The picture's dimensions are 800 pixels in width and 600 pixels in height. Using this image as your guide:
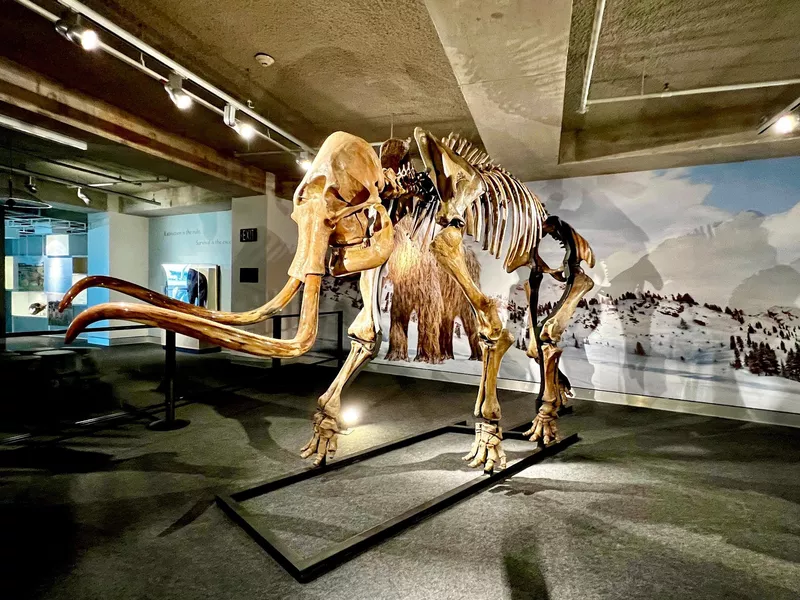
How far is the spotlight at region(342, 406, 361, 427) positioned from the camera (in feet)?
15.1

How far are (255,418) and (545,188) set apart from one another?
16.6 ft

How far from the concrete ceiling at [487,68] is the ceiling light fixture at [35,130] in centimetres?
62

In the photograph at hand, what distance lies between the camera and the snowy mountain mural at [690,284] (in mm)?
4984

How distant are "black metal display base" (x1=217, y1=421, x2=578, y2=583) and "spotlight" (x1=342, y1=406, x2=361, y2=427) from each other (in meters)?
0.99

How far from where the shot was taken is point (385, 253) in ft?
8.56

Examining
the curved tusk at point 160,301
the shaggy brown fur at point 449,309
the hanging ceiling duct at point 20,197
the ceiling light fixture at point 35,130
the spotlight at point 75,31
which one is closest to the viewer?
the curved tusk at point 160,301

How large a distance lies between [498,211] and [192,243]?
844 centimetres

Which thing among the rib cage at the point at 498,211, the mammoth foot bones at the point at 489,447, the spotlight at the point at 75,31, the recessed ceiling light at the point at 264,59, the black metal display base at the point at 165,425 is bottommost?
the black metal display base at the point at 165,425

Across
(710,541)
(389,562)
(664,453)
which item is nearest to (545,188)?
(664,453)

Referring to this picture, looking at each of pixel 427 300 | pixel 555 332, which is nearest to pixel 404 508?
pixel 555 332

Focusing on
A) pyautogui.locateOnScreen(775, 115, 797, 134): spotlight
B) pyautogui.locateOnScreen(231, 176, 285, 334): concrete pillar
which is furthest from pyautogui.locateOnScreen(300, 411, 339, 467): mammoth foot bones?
pyautogui.locateOnScreen(775, 115, 797, 134): spotlight

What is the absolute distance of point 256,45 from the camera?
12.9 ft

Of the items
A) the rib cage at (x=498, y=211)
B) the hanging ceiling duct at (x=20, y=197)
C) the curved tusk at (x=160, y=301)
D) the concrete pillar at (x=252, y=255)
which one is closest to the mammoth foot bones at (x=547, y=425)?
the rib cage at (x=498, y=211)

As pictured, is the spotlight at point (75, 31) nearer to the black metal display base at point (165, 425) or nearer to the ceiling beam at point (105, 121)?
the ceiling beam at point (105, 121)
